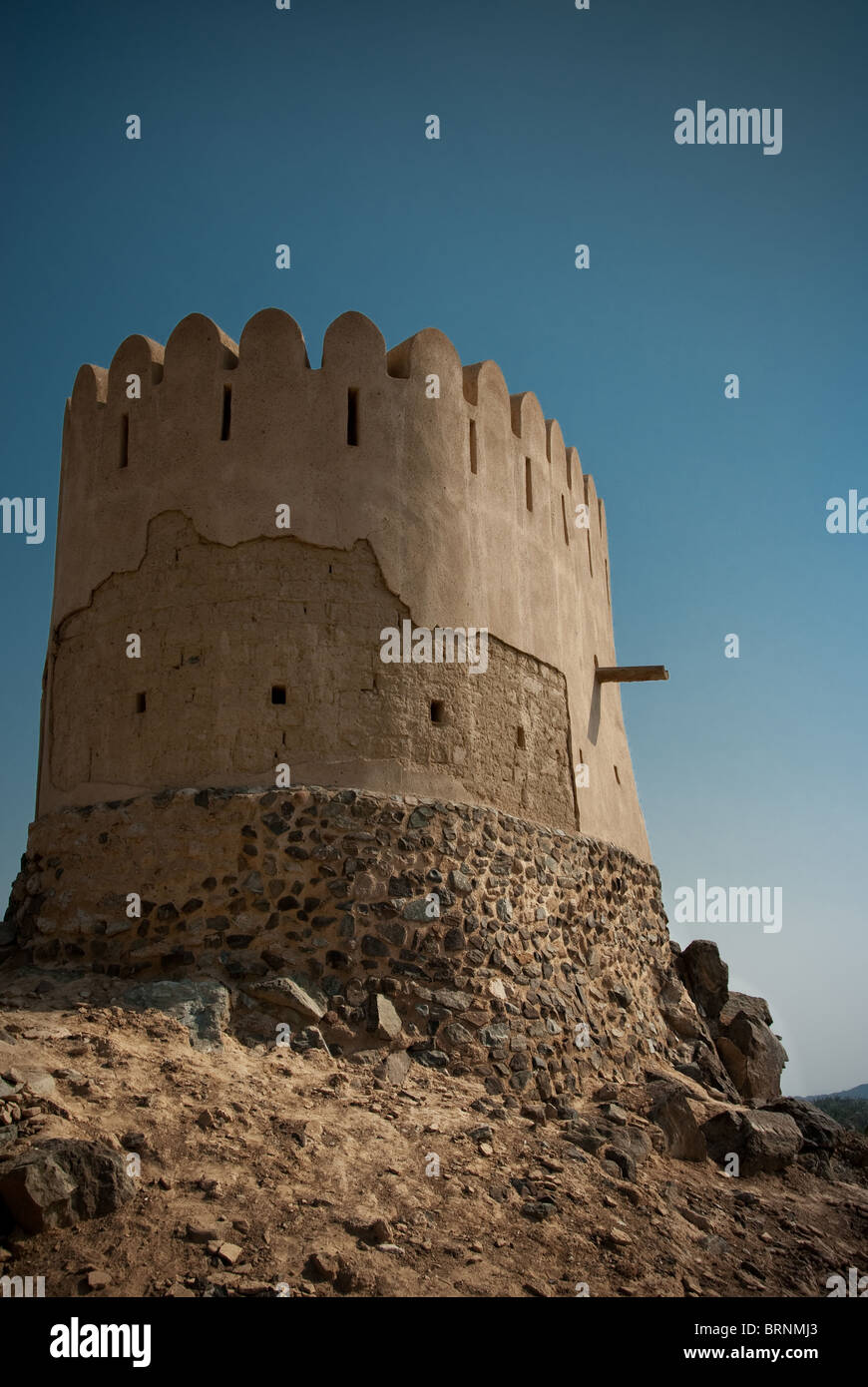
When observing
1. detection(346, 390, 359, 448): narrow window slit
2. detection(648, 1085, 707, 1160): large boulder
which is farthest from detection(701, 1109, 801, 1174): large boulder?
detection(346, 390, 359, 448): narrow window slit

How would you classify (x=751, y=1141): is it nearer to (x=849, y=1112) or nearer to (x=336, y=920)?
(x=336, y=920)

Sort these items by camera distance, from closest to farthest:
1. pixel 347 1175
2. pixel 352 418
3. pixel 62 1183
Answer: pixel 62 1183 < pixel 347 1175 < pixel 352 418

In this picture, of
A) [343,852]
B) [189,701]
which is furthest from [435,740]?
[189,701]

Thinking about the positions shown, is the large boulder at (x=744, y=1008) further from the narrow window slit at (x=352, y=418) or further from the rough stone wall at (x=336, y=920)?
the narrow window slit at (x=352, y=418)

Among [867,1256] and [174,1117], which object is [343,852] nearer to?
[174,1117]

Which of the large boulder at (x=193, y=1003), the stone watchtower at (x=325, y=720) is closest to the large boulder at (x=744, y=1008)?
the stone watchtower at (x=325, y=720)

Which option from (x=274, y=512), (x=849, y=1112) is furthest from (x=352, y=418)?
(x=849, y=1112)

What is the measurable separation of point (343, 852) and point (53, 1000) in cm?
242

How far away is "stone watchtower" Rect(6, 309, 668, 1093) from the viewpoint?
885 centimetres

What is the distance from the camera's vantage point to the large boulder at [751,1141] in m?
9.11

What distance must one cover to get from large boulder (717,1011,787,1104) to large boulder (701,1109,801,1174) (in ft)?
8.94

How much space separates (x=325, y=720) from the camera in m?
9.51

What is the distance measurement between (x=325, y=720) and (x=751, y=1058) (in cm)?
657

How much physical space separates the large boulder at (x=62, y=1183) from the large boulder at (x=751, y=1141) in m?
5.15
